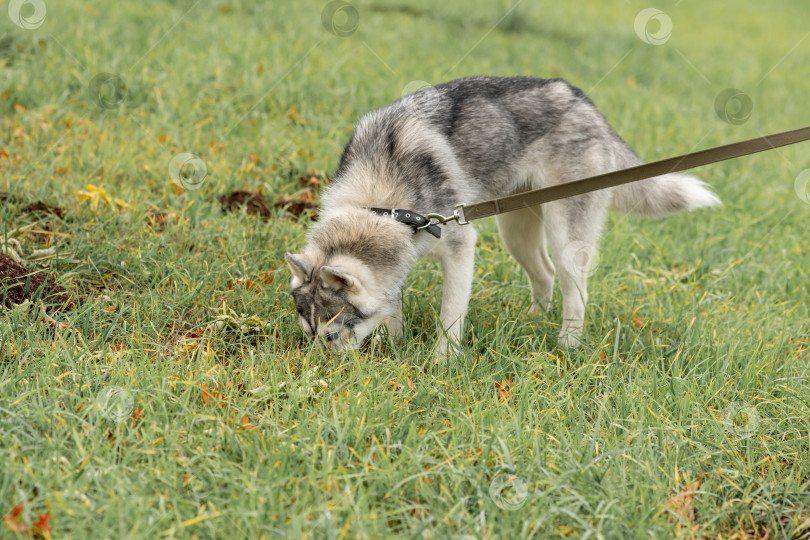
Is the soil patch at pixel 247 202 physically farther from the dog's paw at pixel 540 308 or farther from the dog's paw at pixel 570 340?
the dog's paw at pixel 570 340

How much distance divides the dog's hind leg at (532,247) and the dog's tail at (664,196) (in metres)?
0.54

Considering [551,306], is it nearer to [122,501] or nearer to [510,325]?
[510,325]

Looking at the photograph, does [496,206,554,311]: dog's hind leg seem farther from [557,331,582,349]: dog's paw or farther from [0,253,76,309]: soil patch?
[0,253,76,309]: soil patch

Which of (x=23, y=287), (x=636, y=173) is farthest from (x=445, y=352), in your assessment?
(x=23, y=287)

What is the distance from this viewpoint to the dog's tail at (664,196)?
173 inches

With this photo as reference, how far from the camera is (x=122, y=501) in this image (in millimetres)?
2479

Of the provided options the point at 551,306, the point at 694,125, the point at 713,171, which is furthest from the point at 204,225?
the point at 694,125

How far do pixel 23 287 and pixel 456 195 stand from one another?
241 centimetres

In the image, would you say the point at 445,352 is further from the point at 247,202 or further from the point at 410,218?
the point at 247,202

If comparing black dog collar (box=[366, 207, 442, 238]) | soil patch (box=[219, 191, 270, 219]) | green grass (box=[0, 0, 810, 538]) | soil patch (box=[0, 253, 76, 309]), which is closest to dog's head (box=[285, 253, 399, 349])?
green grass (box=[0, 0, 810, 538])

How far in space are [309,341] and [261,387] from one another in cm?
50

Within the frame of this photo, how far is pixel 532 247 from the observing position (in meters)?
4.65

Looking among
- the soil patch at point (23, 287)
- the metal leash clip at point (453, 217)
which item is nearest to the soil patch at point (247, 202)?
the soil patch at point (23, 287)

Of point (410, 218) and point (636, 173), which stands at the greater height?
point (636, 173)
